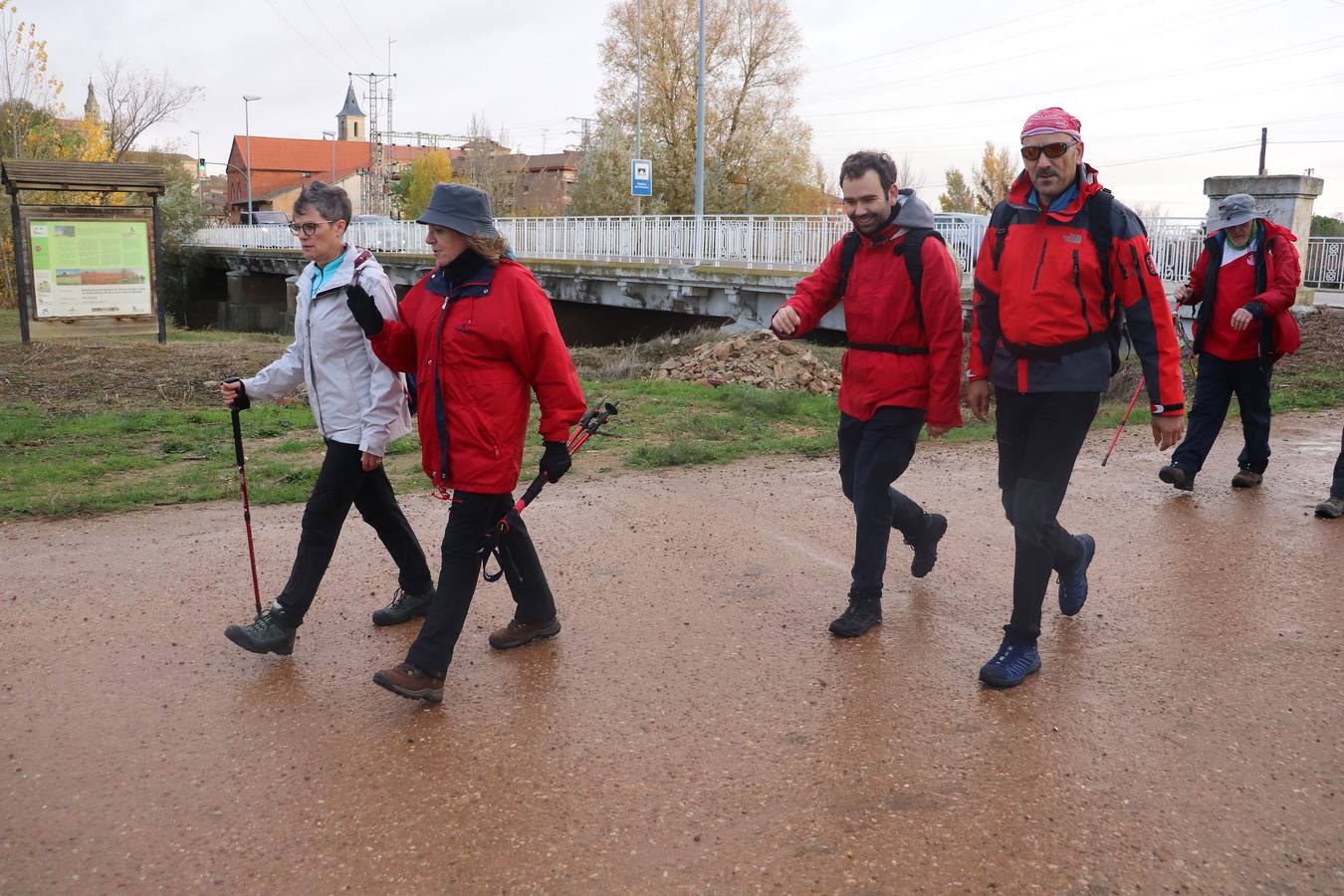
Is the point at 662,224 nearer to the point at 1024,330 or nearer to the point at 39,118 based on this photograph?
the point at 39,118

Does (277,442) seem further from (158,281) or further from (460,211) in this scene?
(158,281)

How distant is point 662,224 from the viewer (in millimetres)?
24234

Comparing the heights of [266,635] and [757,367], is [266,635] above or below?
below

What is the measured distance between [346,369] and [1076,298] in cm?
271

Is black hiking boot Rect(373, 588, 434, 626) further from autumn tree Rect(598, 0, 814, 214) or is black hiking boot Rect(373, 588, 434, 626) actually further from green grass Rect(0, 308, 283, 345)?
autumn tree Rect(598, 0, 814, 214)

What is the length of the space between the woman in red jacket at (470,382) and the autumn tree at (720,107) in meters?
40.0

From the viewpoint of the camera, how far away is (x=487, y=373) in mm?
3842

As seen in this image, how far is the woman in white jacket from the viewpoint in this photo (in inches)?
164

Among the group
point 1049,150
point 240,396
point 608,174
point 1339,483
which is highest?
point 608,174

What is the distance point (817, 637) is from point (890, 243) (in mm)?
1608

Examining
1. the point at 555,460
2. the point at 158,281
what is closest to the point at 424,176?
the point at 158,281

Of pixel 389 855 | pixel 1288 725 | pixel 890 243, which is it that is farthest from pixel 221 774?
pixel 1288 725

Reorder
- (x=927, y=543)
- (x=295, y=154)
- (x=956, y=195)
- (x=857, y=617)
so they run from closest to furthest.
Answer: (x=857, y=617) → (x=927, y=543) → (x=956, y=195) → (x=295, y=154)

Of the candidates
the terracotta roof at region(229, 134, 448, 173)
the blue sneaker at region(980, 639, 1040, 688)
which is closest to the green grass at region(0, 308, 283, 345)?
the blue sneaker at region(980, 639, 1040, 688)
